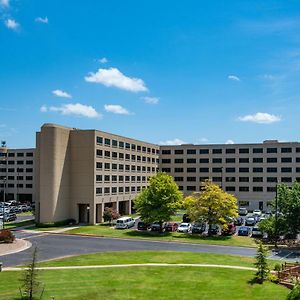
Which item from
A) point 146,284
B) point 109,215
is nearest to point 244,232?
point 109,215

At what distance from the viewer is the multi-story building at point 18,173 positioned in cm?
12400

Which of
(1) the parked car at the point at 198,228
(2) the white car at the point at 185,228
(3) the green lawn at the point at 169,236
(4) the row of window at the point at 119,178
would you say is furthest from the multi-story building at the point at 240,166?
(3) the green lawn at the point at 169,236

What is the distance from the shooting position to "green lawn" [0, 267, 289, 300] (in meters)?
27.5

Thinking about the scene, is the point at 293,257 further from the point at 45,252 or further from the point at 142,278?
the point at 45,252

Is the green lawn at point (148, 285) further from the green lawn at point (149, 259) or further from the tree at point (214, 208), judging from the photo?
the tree at point (214, 208)

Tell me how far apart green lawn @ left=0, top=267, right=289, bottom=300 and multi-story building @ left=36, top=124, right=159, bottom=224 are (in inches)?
1350

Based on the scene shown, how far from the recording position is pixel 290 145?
99188 millimetres

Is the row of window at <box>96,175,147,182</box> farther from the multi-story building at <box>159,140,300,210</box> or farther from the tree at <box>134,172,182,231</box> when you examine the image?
the multi-story building at <box>159,140,300,210</box>

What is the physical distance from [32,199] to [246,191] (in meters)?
62.9

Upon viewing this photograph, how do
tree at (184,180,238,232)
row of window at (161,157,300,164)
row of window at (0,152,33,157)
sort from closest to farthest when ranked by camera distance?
tree at (184,180,238,232) < row of window at (161,157,300,164) < row of window at (0,152,33,157)

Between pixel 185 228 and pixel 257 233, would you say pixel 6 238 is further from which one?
pixel 257 233

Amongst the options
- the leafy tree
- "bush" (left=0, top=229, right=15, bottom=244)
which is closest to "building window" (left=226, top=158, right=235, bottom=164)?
the leafy tree

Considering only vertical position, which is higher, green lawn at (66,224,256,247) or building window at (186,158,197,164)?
building window at (186,158,197,164)

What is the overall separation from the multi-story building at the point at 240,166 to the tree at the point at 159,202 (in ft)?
147
